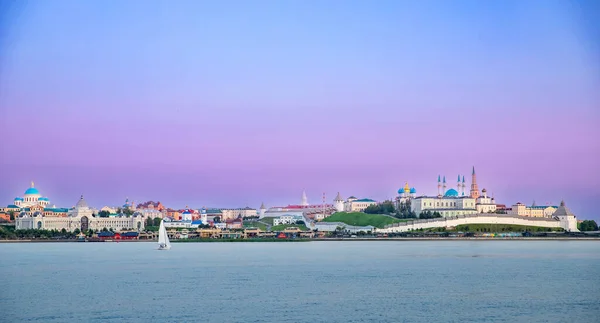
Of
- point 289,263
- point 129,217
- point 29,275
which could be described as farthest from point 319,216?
point 29,275

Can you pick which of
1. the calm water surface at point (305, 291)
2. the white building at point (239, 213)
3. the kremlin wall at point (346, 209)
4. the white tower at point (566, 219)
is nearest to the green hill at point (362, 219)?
the kremlin wall at point (346, 209)

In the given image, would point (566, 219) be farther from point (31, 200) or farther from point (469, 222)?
point (31, 200)

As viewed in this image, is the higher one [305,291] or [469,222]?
[469,222]

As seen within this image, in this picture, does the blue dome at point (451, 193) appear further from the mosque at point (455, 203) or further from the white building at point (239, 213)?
the white building at point (239, 213)

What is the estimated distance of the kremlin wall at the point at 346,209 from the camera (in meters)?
74.8

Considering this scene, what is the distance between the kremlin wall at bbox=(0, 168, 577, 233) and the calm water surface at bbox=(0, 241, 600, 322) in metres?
40.1

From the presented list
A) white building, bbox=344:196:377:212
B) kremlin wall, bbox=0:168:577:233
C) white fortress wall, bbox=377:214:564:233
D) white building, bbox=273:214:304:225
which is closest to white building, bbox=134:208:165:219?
kremlin wall, bbox=0:168:577:233

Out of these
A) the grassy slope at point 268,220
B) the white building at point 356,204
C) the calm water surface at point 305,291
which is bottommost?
the calm water surface at point 305,291

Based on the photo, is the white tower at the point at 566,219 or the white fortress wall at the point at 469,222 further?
the white tower at the point at 566,219

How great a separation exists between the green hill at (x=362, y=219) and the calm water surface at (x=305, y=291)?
134 ft

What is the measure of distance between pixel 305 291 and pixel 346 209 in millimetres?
78647

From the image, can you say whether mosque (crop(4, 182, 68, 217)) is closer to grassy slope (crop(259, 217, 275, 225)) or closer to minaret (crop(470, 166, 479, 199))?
grassy slope (crop(259, 217, 275, 225))

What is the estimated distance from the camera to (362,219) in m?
80.6

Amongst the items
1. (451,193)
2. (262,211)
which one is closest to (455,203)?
(451,193)
